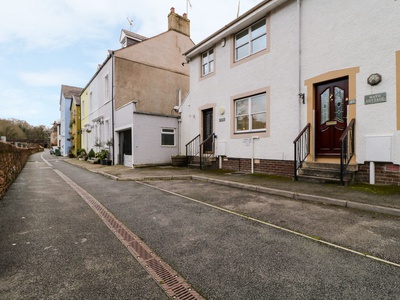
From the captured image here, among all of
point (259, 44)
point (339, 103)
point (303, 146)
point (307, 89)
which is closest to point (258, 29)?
point (259, 44)

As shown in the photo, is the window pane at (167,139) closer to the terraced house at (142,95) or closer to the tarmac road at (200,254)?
the terraced house at (142,95)

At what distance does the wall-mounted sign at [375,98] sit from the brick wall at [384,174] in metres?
1.69

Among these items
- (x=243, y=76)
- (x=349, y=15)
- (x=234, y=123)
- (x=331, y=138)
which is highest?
(x=349, y=15)

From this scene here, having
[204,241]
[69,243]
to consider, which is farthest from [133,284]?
[69,243]

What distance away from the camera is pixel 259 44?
929 centimetres

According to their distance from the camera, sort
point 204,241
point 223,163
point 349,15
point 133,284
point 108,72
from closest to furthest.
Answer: point 133,284
point 204,241
point 349,15
point 223,163
point 108,72

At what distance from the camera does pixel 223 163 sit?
10711 mm

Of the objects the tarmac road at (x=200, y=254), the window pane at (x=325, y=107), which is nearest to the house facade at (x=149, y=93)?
the tarmac road at (x=200, y=254)

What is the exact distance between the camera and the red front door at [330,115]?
22.7ft

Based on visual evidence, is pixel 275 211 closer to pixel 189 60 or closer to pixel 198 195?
pixel 198 195

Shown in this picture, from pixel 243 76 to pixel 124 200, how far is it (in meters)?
7.16

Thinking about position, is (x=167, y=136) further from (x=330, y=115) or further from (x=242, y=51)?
(x=330, y=115)

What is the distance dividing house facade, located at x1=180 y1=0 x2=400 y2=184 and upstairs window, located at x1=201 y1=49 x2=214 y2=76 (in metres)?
0.15

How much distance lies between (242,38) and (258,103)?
124 inches
